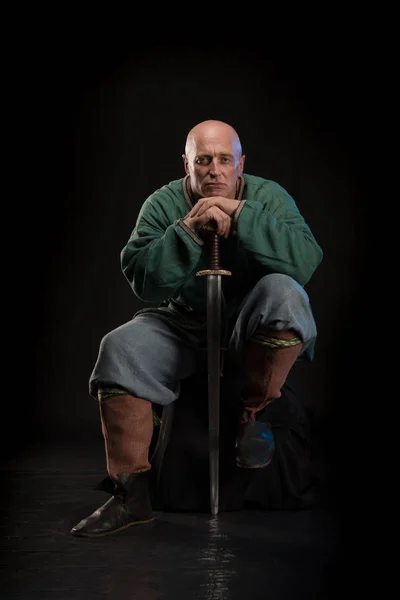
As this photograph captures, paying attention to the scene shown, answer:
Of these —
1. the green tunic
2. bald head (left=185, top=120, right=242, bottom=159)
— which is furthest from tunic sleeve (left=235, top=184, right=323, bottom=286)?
bald head (left=185, top=120, right=242, bottom=159)

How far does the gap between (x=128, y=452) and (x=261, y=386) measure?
447 millimetres

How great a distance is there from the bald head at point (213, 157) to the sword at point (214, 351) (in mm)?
224

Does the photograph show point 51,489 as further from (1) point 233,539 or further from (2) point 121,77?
(2) point 121,77

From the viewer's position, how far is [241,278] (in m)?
3.18

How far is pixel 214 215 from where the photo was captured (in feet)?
9.45


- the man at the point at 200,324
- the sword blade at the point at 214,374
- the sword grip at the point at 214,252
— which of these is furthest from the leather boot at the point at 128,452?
the sword grip at the point at 214,252

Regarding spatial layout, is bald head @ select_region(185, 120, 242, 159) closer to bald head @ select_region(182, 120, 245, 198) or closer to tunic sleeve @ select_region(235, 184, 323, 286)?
bald head @ select_region(182, 120, 245, 198)

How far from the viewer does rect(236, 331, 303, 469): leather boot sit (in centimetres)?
284

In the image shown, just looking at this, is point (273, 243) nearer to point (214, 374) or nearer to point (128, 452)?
point (214, 374)

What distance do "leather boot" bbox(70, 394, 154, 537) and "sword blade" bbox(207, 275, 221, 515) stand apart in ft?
0.64

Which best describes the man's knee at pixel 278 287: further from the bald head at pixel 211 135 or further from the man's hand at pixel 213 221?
the bald head at pixel 211 135

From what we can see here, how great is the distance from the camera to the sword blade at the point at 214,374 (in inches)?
113

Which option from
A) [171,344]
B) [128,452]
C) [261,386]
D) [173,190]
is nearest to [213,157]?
[173,190]

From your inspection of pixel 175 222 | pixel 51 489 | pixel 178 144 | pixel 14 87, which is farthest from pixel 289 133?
pixel 51 489
